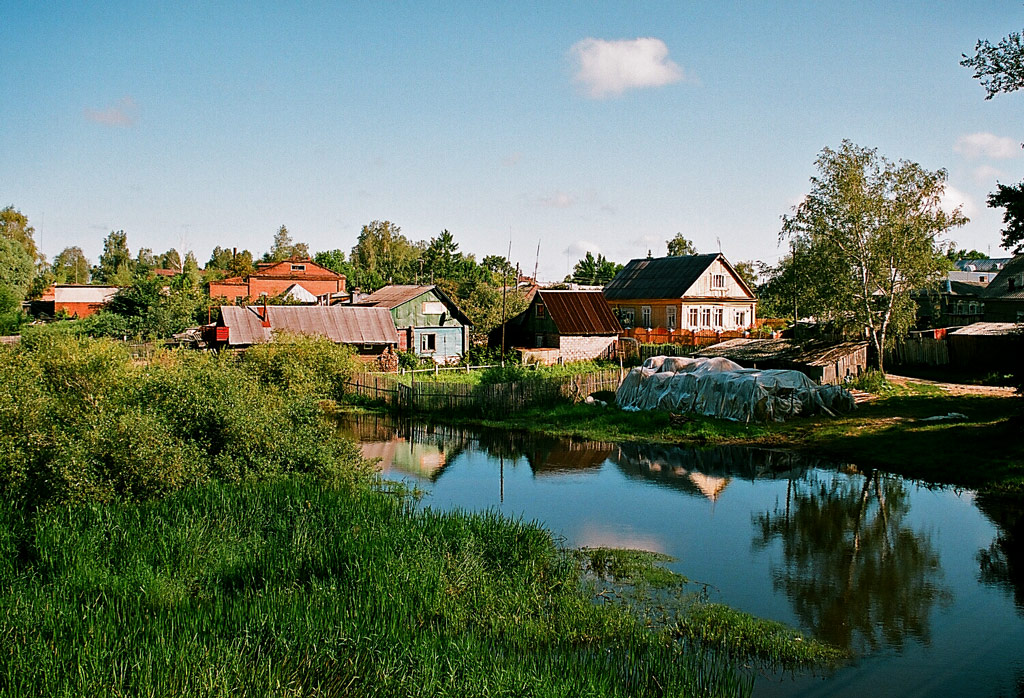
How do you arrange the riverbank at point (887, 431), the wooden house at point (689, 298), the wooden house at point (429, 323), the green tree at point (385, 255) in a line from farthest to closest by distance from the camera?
the green tree at point (385, 255)
the wooden house at point (689, 298)
the wooden house at point (429, 323)
the riverbank at point (887, 431)

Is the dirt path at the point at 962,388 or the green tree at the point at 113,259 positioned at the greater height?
the green tree at the point at 113,259

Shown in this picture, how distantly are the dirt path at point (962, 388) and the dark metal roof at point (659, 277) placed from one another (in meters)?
19.2

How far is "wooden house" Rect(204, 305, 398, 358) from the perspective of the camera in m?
38.6

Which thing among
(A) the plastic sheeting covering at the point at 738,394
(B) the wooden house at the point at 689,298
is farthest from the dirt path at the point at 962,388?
(B) the wooden house at the point at 689,298

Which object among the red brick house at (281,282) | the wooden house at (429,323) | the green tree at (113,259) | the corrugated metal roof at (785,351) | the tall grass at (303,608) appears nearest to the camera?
the tall grass at (303,608)

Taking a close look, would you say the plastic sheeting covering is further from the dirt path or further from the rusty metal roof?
the rusty metal roof

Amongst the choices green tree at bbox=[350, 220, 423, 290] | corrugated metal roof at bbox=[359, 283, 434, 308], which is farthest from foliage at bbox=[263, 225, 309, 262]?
corrugated metal roof at bbox=[359, 283, 434, 308]

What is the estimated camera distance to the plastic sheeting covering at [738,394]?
26.3 metres

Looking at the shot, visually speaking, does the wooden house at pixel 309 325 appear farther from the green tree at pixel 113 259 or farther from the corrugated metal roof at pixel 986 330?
the green tree at pixel 113 259

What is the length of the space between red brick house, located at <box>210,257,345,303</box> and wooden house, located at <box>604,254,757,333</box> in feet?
100.0

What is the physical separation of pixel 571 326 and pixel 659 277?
1205 cm

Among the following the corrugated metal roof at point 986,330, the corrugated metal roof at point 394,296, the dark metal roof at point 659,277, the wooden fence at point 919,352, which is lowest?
the wooden fence at point 919,352

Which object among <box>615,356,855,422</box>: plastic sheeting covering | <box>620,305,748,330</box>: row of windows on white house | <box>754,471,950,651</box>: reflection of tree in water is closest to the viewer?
<box>754,471,950,651</box>: reflection of tree in water

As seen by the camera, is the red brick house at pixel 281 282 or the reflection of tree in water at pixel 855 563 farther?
the red brick house at pixel 281 282
